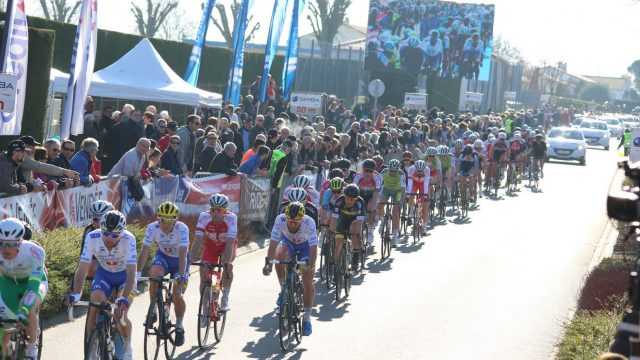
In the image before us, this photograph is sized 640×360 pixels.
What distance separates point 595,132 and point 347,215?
49187mm

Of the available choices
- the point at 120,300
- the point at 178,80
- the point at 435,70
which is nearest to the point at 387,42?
the point at 435,70

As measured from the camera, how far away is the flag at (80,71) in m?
17.3

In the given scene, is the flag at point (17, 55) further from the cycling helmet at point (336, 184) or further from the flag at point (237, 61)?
the flag at point (237, 61)

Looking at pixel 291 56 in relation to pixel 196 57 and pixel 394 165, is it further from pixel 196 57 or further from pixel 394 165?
pixel 394 165

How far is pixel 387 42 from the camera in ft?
184

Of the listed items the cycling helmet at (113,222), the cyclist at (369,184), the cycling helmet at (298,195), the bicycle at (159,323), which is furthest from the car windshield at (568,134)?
the cycling helmet at (113,222)

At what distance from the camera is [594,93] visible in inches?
6959

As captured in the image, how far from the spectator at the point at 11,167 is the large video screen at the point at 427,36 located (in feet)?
141

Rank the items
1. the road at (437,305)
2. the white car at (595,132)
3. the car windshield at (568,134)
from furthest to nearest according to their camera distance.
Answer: the white car at (595,132) < the car windshield at (568,134) < the road at (437,305)

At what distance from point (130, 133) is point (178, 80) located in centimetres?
618

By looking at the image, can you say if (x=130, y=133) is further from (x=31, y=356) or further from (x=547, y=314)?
(x=31, y=356)

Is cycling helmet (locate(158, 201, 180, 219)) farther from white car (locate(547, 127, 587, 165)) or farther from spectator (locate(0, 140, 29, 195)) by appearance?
white car (locate(547, 127, 587, 165))

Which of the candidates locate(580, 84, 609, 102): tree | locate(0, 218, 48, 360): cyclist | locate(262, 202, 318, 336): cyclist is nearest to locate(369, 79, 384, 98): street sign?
locate(262, 202, 318, 336): cyclist

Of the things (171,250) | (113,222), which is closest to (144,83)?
(171,250)
